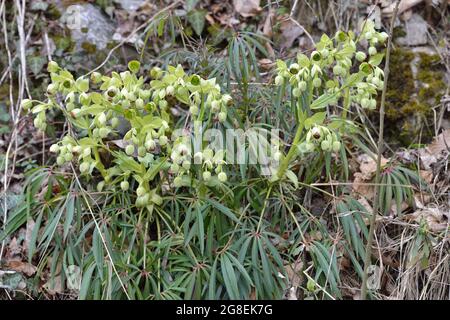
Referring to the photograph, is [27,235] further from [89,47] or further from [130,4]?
[130,4]

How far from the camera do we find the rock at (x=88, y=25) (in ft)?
9.04

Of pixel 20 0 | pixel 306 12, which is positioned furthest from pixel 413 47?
pixel 20 0

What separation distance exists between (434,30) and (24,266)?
192 cm

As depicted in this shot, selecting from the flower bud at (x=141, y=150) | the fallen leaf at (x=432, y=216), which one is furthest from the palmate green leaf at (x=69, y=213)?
the fallen leaf at (x=432, y=216)

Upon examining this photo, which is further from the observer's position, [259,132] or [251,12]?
[251,12]

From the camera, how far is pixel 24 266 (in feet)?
6.92

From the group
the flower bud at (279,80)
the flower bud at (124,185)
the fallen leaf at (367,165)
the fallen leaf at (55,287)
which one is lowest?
the fallen leaf at (55,287)

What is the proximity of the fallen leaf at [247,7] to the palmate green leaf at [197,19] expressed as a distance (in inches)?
7.6

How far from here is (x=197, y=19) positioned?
8.98ft

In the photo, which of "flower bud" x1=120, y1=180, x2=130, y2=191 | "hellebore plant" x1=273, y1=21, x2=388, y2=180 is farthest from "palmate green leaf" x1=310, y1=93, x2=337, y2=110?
"flower bud" x1=120, y1=180, x2=130, y2=191

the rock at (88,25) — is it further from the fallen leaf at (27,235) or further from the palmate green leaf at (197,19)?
the fallen leaf at (27,235)

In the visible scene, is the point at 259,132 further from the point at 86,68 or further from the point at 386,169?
the point at 86,68

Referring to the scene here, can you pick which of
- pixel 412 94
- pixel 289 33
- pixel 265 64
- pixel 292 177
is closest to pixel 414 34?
pixel 412 94
